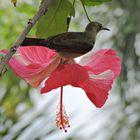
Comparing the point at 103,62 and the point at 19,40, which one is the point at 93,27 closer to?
the point at 103,62

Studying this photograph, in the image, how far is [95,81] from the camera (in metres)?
0.88

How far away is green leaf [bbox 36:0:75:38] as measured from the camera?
35.9 inches

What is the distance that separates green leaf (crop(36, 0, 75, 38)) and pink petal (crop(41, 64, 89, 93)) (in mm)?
89

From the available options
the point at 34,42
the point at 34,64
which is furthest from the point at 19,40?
the point at 34,64

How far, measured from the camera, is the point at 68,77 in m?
0.85

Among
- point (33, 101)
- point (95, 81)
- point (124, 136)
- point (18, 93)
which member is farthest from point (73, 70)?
point (124, 136)

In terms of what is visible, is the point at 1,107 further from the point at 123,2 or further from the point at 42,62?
the point at 123,2

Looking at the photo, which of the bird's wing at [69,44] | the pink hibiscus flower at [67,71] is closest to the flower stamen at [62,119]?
the pink hibiscus flower at [67,71]

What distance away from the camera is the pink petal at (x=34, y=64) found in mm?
877

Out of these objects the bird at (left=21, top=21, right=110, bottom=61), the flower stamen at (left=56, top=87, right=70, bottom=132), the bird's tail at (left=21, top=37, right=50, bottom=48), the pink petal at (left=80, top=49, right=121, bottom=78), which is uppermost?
the bird's tail at (left=21, top=37, right=50, bottom=48)

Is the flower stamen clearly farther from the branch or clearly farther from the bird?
the branch

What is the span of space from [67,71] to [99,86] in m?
0.06

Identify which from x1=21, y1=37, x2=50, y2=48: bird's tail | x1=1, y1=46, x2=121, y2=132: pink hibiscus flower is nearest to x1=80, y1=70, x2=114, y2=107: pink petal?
x1=1, y1=46, x2=121, y2=132: pink hibiscus flower

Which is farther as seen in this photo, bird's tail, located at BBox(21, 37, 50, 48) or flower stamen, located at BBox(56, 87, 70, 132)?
flower stamen, located at BBox(56, 87, 70, 132)
